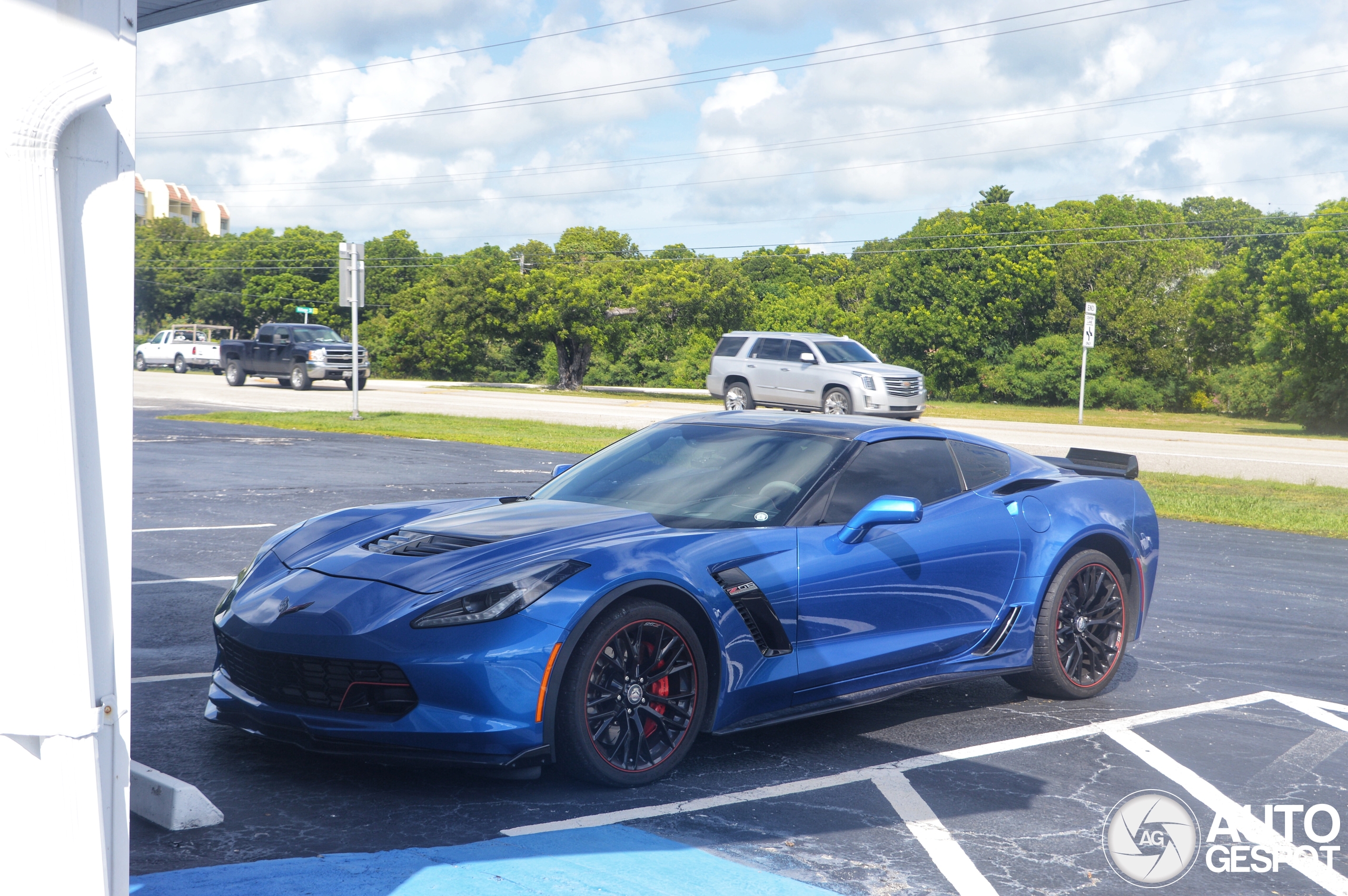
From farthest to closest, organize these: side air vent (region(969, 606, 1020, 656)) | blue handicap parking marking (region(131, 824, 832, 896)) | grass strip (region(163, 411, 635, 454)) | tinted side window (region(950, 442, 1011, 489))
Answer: grass strip (region(163, 411, 635, 454)), tinted side window (region(950, 442, 1011, 489)), side air vent (region(969, 606, 1020, 656)), blue handicap parking marking (region(131, 824, 832, 896))

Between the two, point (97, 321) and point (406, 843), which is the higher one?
point (97, 321)

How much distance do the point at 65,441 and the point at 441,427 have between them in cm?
2231

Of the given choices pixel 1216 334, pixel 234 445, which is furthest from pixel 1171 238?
pixel 234 445

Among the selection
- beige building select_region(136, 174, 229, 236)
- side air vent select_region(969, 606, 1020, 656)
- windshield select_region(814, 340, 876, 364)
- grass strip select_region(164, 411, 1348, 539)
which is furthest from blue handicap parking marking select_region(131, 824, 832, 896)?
beige building select_region(136, 174, 229, 236)

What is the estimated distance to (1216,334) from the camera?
47156mm

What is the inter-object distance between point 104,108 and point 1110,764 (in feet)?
14.3

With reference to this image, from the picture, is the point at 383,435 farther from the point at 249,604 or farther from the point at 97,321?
the point at 97,321

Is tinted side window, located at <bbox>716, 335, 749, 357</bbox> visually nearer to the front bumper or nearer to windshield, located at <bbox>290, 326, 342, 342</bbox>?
windshield, located at <bbox>290, 326, 342, 342</bbox>

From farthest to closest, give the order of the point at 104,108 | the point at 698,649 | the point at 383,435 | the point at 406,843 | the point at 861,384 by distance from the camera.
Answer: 1. the point at 861,384
2. the point at 383,435
3. the point at 698,649
4. the point at 406,843
5. the point at 104,108

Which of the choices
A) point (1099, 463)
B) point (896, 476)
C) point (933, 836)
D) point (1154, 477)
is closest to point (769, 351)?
point (1154, 477)

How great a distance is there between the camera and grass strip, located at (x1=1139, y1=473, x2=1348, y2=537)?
44.5 feet

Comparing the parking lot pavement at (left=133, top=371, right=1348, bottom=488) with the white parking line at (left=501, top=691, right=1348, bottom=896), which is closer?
the white parking line at (left=501, top=691, right=1348, bottom=896)

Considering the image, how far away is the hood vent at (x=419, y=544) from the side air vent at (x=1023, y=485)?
2654mm

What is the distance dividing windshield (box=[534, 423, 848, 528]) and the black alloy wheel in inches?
1474
